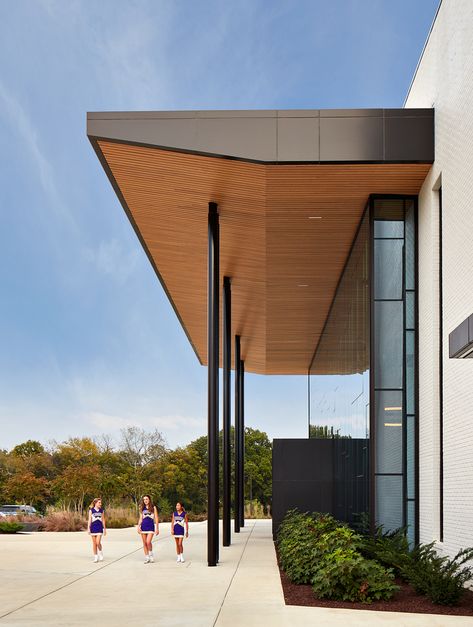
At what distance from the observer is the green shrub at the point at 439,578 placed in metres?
13.3

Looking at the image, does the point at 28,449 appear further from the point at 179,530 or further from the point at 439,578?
the point at 439,578

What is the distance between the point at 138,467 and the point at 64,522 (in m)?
27.5

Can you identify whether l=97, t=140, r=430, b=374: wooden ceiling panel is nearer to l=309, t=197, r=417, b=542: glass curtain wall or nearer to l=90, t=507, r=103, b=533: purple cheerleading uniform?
l=309, t=197, r=417, b=542: glass curtain wall

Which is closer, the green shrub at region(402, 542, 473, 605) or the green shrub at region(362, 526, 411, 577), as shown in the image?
the green shrub at region(402, 542, 473, 605)

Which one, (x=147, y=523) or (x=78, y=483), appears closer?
(x=147, y=523)

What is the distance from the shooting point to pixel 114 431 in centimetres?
8012

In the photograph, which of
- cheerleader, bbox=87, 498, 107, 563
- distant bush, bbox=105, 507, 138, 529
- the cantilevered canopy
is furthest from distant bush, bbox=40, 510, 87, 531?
the cantilevered canopy

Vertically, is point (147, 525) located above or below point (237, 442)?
below

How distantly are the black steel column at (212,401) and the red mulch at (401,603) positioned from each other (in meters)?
4.88

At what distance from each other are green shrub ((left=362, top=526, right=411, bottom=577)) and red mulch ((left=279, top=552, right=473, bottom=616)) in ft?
1.59

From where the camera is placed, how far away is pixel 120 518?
4141 centimetres

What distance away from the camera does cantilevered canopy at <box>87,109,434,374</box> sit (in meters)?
17.2

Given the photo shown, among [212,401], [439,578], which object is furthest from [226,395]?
[439,578]

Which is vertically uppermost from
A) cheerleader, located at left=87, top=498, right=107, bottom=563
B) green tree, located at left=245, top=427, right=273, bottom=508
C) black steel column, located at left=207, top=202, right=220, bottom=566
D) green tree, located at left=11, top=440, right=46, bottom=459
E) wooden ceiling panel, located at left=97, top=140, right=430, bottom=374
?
wooden ceiling panel, located at left=97, top=140, right=430, bottom=374
